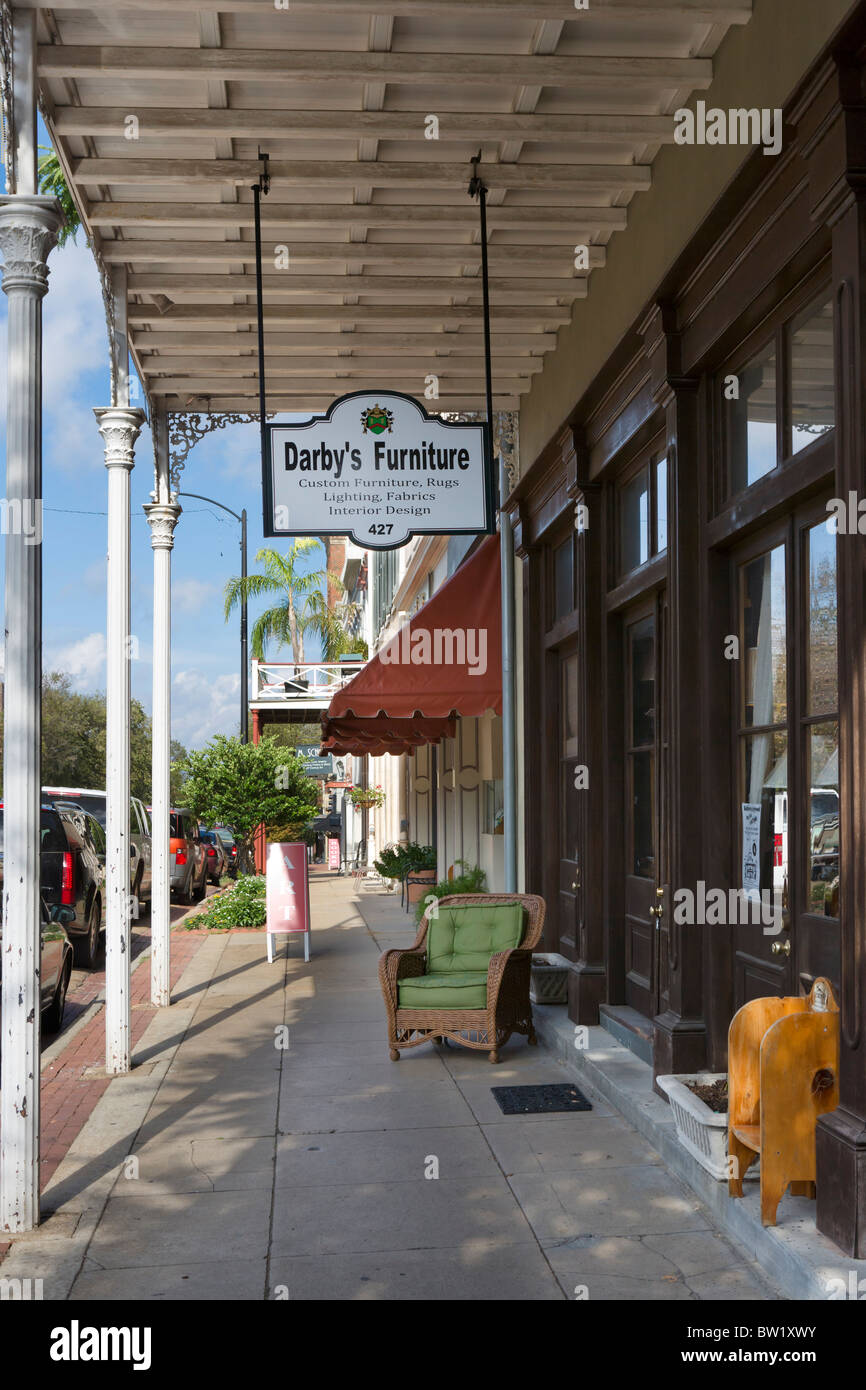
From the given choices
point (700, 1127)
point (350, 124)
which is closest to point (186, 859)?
point (350, 124)

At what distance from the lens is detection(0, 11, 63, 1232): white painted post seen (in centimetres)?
526

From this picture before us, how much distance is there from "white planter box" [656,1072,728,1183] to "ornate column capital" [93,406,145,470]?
17.7 feet

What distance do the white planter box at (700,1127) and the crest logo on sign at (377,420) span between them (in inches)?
163

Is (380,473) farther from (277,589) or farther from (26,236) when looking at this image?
(277,589)

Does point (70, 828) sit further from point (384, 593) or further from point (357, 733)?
point (384, 593)

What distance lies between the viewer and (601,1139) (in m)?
6.34

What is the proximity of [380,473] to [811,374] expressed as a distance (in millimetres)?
3045

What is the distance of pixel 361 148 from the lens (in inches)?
270

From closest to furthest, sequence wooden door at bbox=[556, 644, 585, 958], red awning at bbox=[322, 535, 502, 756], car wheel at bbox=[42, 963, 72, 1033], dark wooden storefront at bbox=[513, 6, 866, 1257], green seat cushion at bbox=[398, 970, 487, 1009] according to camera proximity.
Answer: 1. dark wooden storefront at bbox=[513, 6, 866, 1257]
2. green seat cushion at bbox=[398, 970, 487, 1009]
3. wooden door at bbox=[556, 644, 585, 958]
4. car wheel at bbox=[42, 963, 72, 1033]
5. red awning at bbox=[322, 535, 502, 756]

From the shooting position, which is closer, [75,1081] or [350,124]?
[350,124]

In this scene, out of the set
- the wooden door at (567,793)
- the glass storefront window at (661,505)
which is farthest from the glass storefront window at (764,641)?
the wooden door at (567,793)

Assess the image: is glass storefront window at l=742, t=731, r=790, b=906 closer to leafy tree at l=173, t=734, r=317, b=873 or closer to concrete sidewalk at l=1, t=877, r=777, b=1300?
concrete sidewalk at l=1, t=877, r=777, b=1300

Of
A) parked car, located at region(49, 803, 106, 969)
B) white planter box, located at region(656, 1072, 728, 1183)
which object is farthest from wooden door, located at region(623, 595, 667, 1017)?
parked car, located at region(49, 803, 106, 969)

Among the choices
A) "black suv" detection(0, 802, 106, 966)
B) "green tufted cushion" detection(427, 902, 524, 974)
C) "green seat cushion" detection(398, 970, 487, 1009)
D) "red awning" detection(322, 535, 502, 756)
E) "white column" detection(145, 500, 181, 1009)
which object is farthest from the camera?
"black suv" detection(0, 802, 106, 966)
